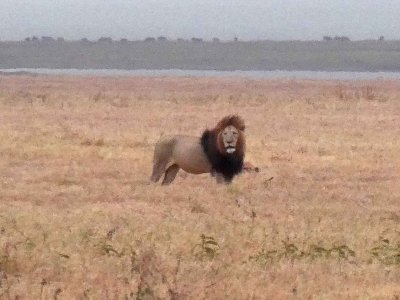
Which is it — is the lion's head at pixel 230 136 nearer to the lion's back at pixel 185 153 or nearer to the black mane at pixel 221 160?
the black mane at pixel 221 160

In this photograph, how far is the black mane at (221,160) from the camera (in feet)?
42.7

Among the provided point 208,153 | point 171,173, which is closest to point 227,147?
point 208,153

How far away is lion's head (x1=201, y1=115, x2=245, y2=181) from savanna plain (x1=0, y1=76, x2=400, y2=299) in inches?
7.4

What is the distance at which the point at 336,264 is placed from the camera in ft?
26.8

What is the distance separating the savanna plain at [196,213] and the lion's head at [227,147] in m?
0.19

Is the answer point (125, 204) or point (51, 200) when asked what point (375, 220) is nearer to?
point (125, 204)

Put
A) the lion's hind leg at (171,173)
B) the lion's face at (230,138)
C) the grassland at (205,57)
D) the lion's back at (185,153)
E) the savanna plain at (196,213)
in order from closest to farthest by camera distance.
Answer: the savanna plain at (196,213)
the lion's face at (230,138)
the lion's back at (185,153)
the lion's hind leg at (171,173)
the grassland at (205,57)

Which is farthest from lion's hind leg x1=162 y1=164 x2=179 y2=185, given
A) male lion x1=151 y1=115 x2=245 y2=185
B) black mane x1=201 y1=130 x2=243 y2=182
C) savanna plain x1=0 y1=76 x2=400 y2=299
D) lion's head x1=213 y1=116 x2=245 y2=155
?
lion's head x1=213 y1=116 x2=245 y2=155

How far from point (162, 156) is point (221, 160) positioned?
0.82 m

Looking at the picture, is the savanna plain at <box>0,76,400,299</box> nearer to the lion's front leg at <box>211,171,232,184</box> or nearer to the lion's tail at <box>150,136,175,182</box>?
the lion's front leg at <box>211,171,232,184</box>

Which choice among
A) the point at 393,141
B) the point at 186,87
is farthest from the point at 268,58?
the point at 393,141

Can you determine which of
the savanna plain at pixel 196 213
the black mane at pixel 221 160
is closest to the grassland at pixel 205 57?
the savanna plain at pixel 196 213

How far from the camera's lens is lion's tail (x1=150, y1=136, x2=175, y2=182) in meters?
13.5

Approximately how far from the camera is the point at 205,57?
210 ft
